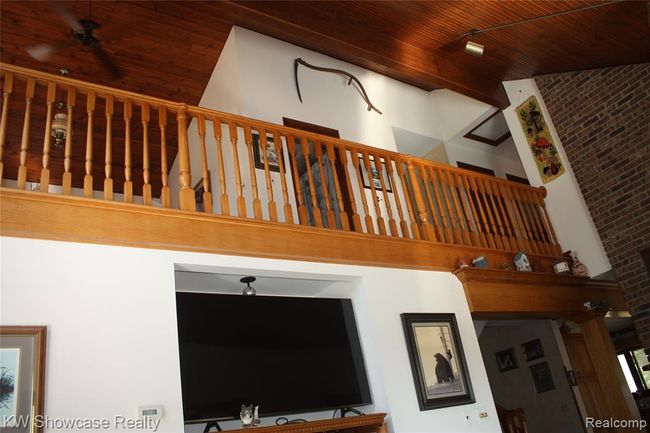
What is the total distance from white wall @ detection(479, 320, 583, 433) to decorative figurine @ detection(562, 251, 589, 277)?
1651mm

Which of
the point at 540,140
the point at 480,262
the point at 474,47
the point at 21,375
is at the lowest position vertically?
the point at 21,375

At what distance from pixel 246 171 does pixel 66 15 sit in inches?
83.7

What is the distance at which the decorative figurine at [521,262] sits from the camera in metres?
5.53

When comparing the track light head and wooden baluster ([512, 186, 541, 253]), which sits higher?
the track light head

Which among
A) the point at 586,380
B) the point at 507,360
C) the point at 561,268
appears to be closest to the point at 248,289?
the point at 561,268

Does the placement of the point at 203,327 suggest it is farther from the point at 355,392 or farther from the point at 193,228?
the point at 355,392

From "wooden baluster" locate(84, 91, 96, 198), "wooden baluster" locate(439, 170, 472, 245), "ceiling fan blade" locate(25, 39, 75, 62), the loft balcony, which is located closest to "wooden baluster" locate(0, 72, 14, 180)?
the loft balcony

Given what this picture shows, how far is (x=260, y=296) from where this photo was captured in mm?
4145

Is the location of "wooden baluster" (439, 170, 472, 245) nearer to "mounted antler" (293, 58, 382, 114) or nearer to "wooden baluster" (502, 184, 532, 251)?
"wooden baluster" (502, 184, 532, 251)

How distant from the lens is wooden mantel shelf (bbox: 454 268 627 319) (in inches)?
196

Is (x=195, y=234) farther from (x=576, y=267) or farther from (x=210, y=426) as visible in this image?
(x=576, y=267)

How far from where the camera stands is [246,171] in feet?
18.3

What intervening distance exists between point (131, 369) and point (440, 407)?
7.78 feet

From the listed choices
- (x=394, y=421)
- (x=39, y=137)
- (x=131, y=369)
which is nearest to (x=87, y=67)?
(x=39, y=137)
